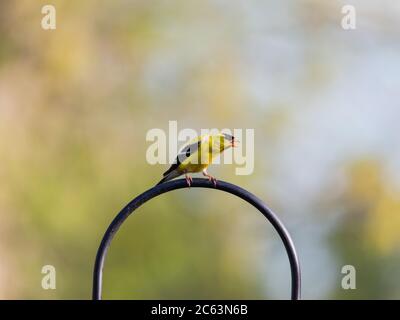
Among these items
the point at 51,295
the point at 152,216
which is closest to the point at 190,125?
the point at 152,216

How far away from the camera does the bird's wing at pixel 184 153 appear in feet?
14.9

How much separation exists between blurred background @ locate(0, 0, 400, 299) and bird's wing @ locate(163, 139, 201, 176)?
13.6ft

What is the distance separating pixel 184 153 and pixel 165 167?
4436 millimetres

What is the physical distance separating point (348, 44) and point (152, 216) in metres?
3.58

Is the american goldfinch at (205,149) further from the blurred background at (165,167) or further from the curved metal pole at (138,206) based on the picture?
the blurred background at (165,167)

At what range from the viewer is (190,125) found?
9742 millimetres

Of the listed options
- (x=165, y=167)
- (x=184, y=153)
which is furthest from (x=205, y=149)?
(x=165, y=167)

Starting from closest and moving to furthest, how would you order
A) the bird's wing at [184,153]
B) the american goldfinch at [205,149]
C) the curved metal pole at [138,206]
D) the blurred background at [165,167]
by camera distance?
the curved metal pole at [138,206] < the bird's wing at [184,153] < the american goldfinch at [205,149] < the blurred background at [165,167]

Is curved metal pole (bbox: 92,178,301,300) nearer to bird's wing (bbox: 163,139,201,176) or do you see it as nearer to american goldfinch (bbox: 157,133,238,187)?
bird's wing (bbox: 163,139,201,176)

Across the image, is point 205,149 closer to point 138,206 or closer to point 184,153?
point 184,153

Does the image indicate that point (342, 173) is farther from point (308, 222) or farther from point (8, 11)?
point (8, 11)

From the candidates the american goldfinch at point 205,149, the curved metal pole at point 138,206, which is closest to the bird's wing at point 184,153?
the american goldfinch at point 205,149

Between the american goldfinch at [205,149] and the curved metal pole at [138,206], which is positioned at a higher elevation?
the american goldfinch at [205,149]

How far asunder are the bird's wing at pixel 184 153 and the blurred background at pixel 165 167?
414cm
